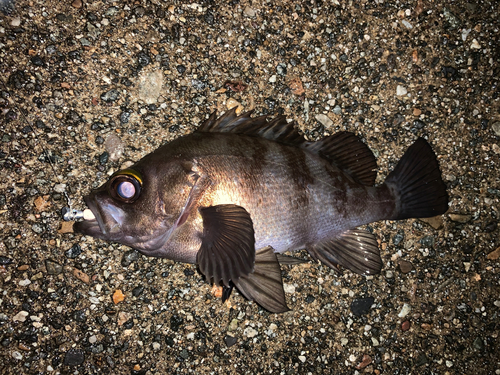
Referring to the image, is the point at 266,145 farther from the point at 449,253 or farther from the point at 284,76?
the point at 449,253

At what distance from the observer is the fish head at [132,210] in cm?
203

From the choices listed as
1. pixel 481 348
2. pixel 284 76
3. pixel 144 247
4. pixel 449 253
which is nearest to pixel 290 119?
pixel 284 76

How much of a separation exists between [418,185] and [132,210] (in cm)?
205

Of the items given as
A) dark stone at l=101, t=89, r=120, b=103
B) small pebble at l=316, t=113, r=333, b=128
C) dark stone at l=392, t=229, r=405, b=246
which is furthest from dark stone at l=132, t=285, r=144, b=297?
dark stone at l=392, t=229, r=405, b=246

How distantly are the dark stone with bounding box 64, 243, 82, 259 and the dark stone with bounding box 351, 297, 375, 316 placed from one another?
2125 mm

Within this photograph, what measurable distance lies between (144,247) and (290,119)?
1.49 metres

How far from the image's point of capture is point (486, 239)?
296 centimetres

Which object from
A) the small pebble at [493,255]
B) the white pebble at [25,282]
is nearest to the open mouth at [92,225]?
the white pebble at [25,282]

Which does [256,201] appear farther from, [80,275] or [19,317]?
[19,317]

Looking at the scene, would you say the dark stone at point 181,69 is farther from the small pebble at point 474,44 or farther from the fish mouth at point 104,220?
the small pebble at point 474,44

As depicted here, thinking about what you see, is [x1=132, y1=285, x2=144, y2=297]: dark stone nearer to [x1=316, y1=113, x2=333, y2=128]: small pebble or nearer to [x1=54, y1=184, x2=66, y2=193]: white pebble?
[x1=54, y1=184, x2=66, y2=193]: white pebble

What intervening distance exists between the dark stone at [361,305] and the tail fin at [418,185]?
714 mm

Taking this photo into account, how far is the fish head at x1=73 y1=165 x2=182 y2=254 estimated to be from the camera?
2029 mm

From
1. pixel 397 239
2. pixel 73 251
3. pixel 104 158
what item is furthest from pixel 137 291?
pixel 397 239
